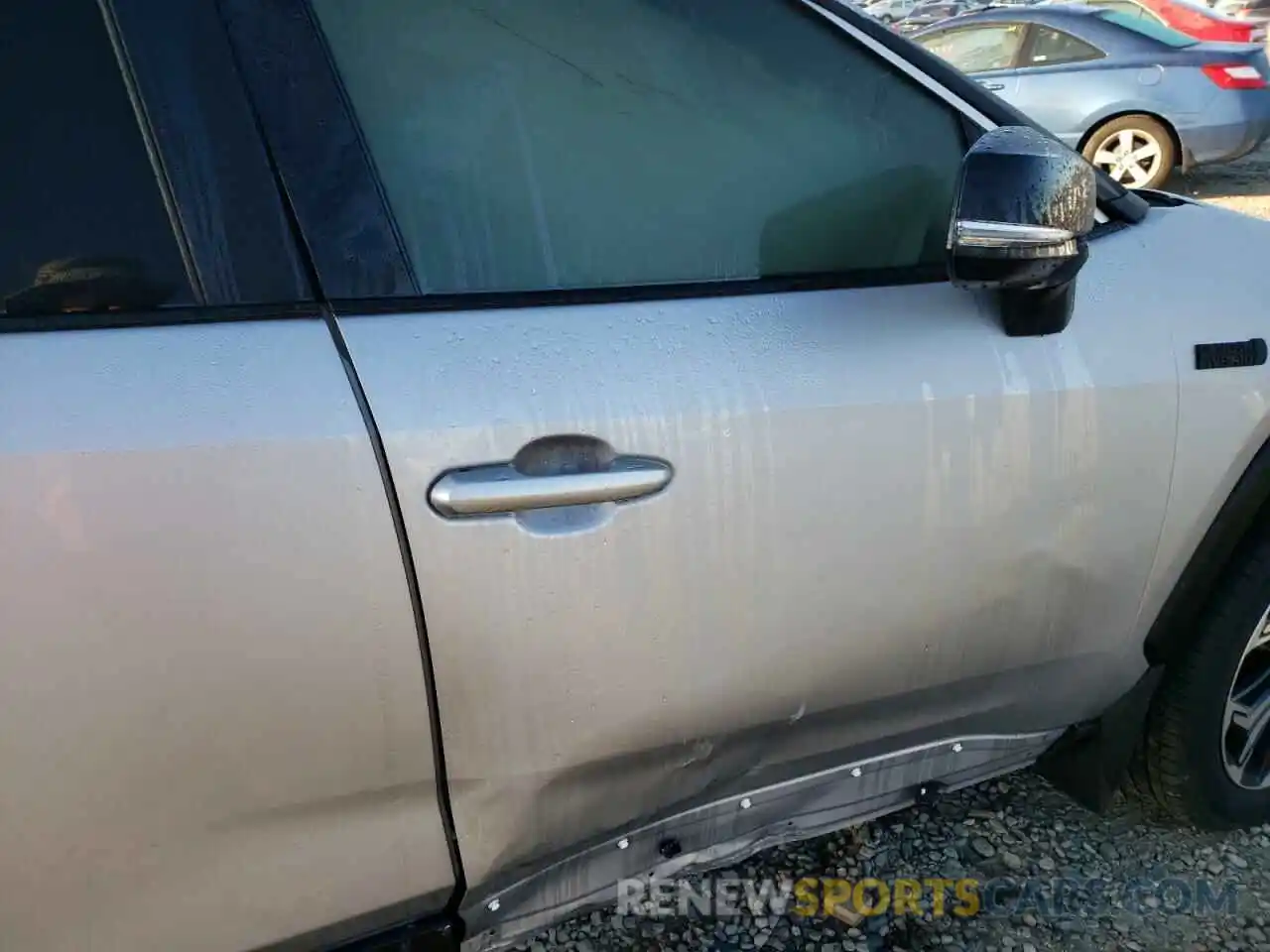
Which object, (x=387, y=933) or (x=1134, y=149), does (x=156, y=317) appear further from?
(x=1134, y=149)

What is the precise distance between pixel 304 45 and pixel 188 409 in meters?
0.52

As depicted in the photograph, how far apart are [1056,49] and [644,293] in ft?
24.6

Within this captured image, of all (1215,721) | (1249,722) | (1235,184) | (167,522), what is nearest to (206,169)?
(167,522)

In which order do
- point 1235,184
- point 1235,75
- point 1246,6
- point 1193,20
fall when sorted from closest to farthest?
1. point 1235,75
2. point 1193,20
3. point 1235,184
4. point 1246,6

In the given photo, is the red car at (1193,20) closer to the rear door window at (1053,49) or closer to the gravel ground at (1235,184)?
the rear door window at (1053,49)

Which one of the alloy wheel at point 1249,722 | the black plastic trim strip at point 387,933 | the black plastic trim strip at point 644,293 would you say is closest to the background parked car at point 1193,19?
the alloy wheel at point 1249,722

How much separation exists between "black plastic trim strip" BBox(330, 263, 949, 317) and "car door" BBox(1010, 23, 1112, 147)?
6844 millimetres

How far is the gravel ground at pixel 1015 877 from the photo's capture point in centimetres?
207

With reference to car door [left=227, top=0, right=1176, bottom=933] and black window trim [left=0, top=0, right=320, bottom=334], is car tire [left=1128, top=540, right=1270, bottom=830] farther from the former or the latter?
black window trim [left=0, top=0, right=320, bottom=334]

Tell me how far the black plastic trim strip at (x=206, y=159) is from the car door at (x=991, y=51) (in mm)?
7260

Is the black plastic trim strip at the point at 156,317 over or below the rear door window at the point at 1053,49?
below

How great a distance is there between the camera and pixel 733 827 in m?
1.69

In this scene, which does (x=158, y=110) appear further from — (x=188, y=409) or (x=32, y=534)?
(x=32, y=534)

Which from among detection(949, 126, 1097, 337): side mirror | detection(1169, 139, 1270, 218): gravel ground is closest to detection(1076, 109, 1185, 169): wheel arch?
detection(1169, 139, 1270, 218): gravel ground
